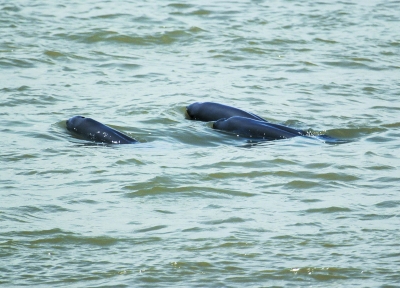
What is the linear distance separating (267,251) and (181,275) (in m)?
0.83

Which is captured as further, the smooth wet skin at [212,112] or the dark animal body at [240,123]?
the smooth wet skin at [212,112]

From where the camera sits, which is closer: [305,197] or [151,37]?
[305,197]

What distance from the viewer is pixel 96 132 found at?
34.0 feet

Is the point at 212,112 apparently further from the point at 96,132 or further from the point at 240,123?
the point at 96,132

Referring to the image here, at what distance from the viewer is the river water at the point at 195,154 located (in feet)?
22.7

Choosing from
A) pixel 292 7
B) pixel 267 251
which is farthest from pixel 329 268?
pixel 292 7

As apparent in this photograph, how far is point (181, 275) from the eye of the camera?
21.8ft

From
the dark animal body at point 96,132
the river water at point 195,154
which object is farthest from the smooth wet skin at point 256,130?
the dark animal body at point 96,132

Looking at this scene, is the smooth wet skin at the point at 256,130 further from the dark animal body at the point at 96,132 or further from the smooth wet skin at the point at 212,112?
the dark animal body at the point at 96,132

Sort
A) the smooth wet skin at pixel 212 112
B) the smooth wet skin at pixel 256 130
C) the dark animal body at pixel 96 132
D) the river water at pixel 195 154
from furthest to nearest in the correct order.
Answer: the smooth wet skin at pixel 212 112, the smooth wet skin at pixel 256 130, the dark animal body at pixel 96 132, the river water at pixel 195 154

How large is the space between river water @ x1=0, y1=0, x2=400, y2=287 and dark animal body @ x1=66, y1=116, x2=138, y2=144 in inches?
5.0

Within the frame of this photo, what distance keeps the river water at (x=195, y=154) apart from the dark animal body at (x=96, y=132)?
13 centimetres

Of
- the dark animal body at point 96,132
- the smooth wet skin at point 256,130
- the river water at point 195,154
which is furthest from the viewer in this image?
the smooth wet skin at point 256,130

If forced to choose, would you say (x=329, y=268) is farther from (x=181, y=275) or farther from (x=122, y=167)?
(x=122, y=167)
